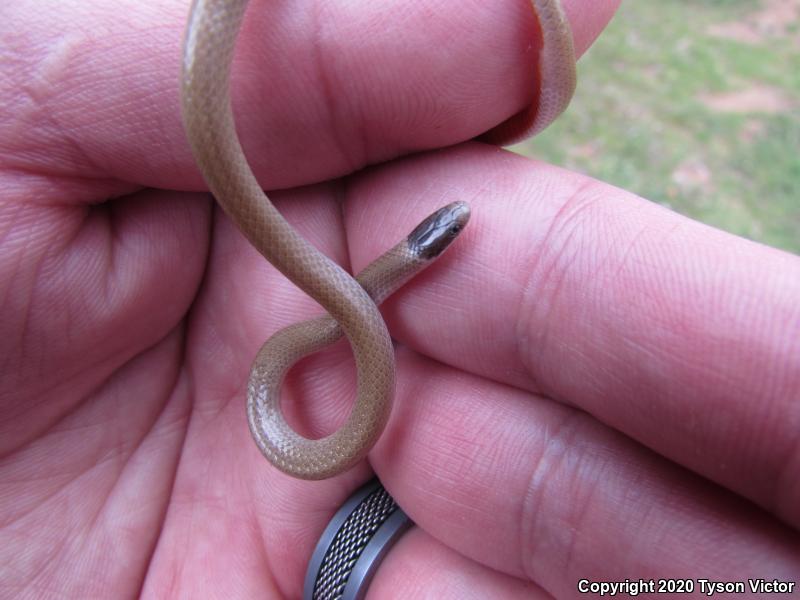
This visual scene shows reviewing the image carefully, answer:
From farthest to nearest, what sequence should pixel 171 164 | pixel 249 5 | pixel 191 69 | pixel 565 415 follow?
pixel 565 415 < pixel 171 164 < pixel 249 5 < pixel 191 69

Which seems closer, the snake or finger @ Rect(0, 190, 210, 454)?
the snake

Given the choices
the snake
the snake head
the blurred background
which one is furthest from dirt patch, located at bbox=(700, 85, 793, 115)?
the snake head

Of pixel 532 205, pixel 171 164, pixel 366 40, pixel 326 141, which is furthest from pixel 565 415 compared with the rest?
pixel 171 164

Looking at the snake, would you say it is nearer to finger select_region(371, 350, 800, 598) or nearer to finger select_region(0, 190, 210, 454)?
finger select_region(371, 350, 800, 598)

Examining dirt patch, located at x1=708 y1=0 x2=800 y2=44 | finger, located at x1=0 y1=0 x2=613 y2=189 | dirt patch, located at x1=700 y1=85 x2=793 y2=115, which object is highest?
finger, located at x1=0 y1=0 x2=613 y2=189

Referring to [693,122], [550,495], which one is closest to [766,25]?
[693,122]

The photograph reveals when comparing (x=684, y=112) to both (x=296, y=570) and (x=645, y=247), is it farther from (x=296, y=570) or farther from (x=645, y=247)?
(x=296, y=570)

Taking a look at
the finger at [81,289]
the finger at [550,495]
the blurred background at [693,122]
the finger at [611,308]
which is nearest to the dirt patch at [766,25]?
the blurred background at [693,122]
